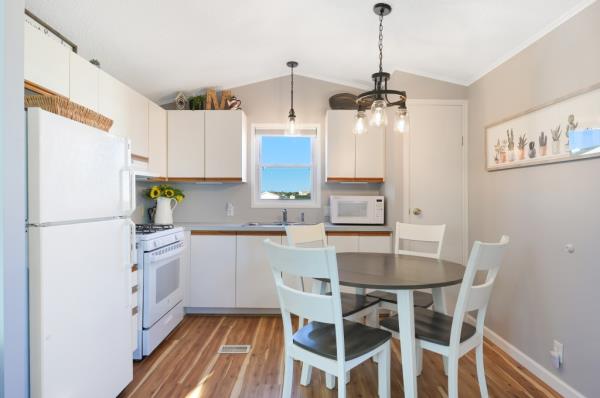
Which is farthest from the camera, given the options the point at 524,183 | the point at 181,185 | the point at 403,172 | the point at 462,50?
the point at 181,185

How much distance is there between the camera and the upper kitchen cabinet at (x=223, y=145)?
345cm

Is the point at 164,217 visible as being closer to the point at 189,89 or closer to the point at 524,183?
the point at 189,89

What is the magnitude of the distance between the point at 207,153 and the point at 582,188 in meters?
3.03

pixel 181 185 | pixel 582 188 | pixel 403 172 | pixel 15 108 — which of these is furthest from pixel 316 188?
pixel 15 108

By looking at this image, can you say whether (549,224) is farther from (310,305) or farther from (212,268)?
(212,268)

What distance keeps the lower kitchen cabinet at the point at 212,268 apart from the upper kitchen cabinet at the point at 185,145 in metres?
0.69

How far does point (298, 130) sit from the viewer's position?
381 cm

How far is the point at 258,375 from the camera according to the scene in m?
2.19

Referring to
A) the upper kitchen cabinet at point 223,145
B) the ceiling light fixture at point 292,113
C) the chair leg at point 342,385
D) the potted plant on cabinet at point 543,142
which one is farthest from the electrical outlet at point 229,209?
the potted plant on cabinet at point 543,142

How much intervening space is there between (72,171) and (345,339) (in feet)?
4.92

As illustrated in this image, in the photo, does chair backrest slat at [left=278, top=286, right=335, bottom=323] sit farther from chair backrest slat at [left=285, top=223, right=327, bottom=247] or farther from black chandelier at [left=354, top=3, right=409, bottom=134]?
black chandelier at [left=354, top=3, right=409, bottom=134]

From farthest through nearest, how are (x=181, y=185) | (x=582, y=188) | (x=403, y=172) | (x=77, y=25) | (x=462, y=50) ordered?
(x=181, y=185) < (x=403, y=172) < (x=462, y=50) < (x=77, y=25) < (x=582, y=188)

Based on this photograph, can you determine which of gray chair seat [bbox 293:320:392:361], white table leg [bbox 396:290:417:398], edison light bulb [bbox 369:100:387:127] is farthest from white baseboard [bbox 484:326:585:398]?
edison light bulb [bbox 369:100:387:127]

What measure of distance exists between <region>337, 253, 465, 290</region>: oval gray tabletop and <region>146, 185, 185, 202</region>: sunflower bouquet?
2.10 metres
